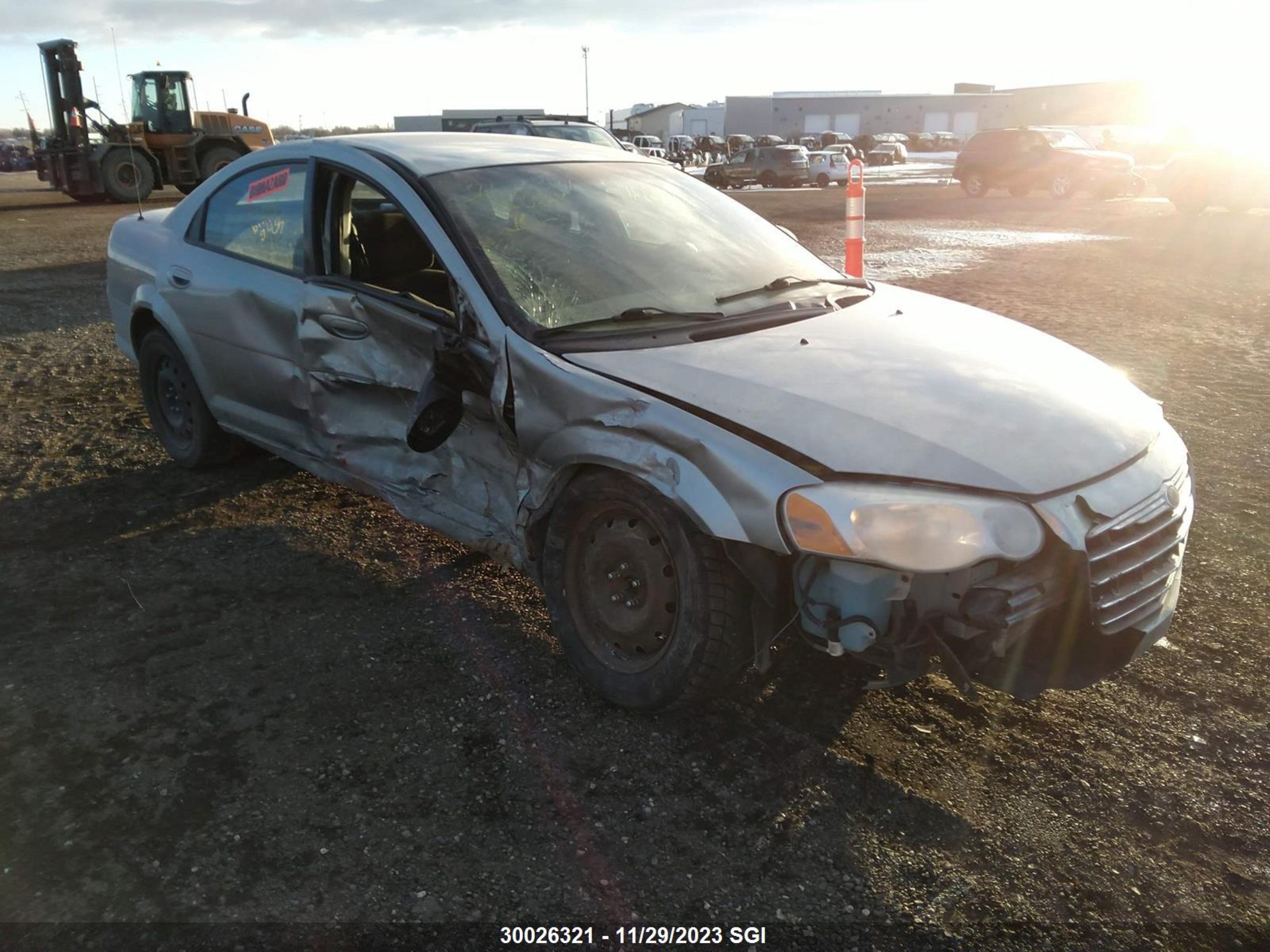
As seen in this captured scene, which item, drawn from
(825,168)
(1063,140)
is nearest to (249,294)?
(1063,140)

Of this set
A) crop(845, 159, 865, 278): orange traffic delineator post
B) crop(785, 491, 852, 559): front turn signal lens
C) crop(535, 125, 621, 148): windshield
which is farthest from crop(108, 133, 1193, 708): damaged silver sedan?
crop(535, 125, 621, 148): windshield

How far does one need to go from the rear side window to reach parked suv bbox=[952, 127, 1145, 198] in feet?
71.1

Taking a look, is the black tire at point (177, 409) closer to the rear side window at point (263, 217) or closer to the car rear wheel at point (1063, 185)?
the rear side window at point (263, 217)

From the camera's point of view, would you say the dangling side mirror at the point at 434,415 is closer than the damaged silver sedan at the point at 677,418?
No

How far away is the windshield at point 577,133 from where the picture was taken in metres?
14.1

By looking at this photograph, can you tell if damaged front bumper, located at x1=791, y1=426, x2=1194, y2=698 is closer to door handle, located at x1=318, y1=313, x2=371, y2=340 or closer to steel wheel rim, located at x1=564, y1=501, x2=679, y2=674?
steel wheel rim, located at x1=564, y1=501, x2=679, y2=674

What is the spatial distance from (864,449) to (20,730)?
258 cm

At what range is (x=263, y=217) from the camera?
4.21 meters

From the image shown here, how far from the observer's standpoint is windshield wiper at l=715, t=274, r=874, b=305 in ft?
11.3

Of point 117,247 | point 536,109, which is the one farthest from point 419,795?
point 536,109

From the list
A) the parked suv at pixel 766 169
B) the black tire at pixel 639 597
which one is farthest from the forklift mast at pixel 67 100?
the black tire at pixel 639 597

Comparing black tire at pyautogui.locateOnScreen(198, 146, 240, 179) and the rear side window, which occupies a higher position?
black tire at pyautogui.locateOnScreen(198, 146, 240, 179)

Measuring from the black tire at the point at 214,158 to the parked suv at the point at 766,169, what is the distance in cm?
1524

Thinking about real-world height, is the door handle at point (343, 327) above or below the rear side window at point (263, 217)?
below
